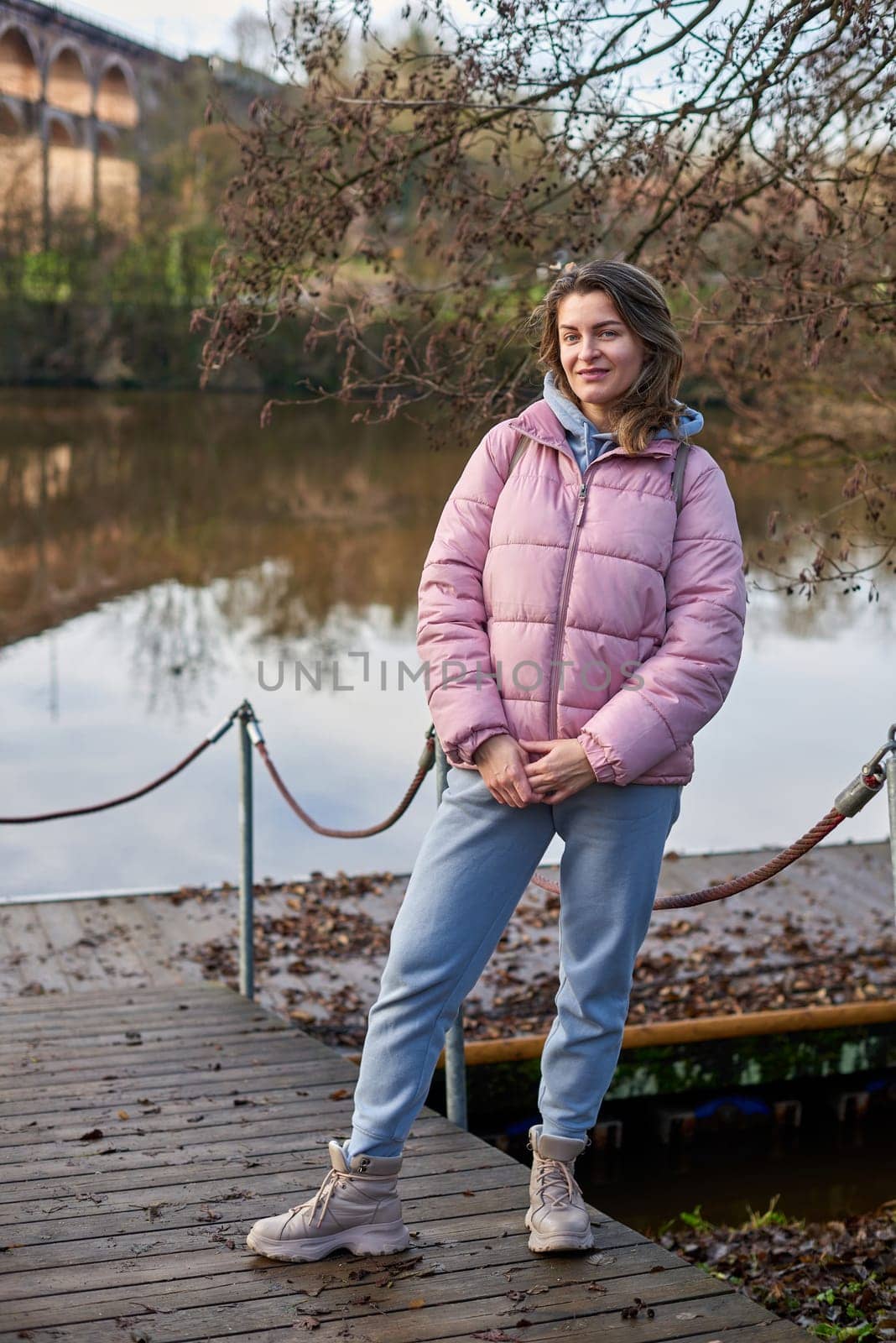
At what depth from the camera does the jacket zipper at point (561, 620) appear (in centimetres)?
290

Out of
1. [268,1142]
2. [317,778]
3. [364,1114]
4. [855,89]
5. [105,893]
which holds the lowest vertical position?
[317,778]

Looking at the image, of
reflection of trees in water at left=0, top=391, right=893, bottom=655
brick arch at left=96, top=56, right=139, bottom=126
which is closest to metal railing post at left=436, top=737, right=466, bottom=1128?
reflection of trees in water at left=0, top=391, right=893, bottom=655

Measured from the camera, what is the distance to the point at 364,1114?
3.00 meters

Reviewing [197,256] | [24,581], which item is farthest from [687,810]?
[197,256]

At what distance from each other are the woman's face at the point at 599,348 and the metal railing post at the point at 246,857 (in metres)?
2.62

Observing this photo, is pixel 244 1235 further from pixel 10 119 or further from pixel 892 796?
pixel 10 119

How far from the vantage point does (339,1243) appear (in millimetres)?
3029

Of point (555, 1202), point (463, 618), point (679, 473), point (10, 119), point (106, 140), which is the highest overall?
point (106, 140)

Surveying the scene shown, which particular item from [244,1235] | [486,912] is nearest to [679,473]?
[486,912]

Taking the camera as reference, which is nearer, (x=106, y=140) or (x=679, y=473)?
(x=679, y=473)

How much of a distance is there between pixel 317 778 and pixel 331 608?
31.1 feet

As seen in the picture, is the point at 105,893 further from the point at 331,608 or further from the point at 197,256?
the point at 197,256

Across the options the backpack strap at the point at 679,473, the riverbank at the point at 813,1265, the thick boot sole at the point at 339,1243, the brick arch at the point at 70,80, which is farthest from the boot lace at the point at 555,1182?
the brick arch at the point at 70,80

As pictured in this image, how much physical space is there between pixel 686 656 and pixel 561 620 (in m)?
0.25
